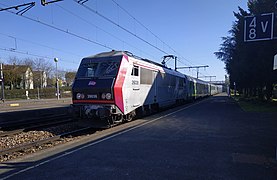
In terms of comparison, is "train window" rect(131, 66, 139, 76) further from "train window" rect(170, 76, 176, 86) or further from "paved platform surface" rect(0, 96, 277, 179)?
"train window" rect(170, 76, 176, 86)

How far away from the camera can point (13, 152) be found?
700cm

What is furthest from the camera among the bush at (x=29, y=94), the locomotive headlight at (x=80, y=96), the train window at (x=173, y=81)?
the bush at (x=29, y=94)

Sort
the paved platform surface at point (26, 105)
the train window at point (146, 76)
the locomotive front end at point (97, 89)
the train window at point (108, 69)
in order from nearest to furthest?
the locomotive front end at point (97, 89) → the train window at point (108, 69) → the train window at point (146, 76) → the paved platform surface at point (26, 105)

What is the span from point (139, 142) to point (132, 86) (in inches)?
157

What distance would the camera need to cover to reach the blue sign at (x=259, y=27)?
18.4ft

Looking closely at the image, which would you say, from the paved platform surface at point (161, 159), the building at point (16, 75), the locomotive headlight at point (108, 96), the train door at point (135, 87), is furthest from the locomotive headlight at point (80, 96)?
the building at point (16, 75)

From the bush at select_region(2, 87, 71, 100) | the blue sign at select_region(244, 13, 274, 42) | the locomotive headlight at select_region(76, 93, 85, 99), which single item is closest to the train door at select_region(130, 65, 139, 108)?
the locomotive headlight at select_region(76, 93, 85, 99)

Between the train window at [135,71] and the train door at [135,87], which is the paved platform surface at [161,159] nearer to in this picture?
the train door at [135,87]

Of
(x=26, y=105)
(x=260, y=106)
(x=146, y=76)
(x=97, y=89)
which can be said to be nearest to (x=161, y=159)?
(x=97, y=89)

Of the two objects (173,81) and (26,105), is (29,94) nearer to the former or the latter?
(26,105)

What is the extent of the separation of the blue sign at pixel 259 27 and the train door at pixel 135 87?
5.99 meters

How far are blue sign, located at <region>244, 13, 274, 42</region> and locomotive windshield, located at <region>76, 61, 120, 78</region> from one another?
5.64 m

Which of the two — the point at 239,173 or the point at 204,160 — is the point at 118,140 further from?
the point at 239,173

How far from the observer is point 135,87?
1120cm
